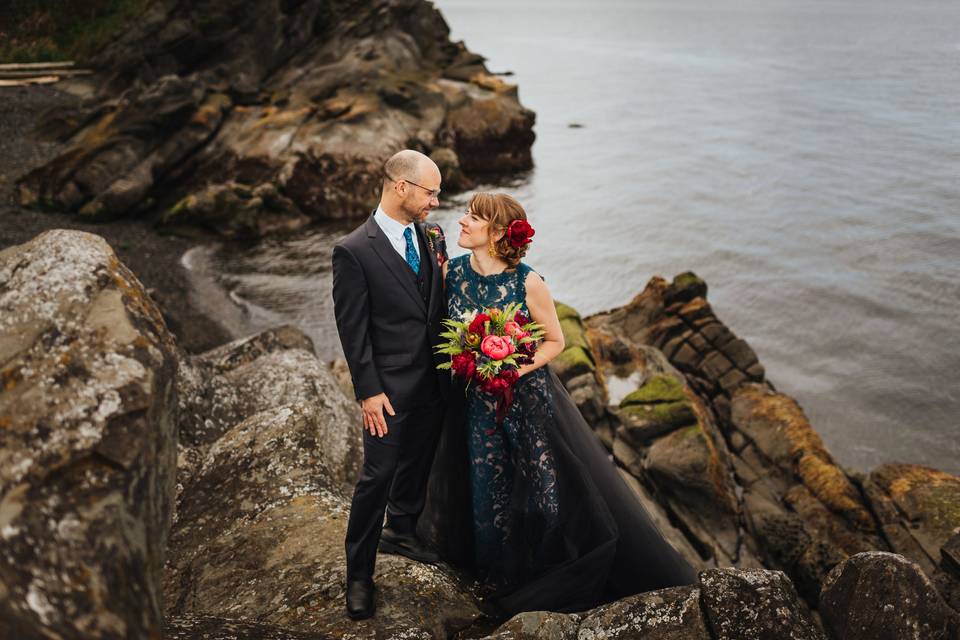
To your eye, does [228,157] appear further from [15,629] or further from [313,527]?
[15,629]

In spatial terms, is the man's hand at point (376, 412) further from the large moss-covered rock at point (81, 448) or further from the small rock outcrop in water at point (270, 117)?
the small rock outcrop in water at point (270, 117)

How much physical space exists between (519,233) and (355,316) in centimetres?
123

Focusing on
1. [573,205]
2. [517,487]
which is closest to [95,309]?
[517,487]

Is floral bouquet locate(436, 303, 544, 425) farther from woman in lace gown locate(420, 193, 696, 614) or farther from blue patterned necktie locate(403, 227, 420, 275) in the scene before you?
blue patterned necktie locate(403, 227, 420, 275)

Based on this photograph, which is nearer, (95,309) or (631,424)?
(95,309)

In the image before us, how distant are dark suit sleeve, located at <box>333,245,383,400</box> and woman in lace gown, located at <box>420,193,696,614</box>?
803 millimetres

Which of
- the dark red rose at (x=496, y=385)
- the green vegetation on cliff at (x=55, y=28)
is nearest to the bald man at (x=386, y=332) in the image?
the dark red rose at (x=496, y=385)

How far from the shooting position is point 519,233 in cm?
491

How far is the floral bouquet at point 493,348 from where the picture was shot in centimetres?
496

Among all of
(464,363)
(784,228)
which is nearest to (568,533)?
(464,363)

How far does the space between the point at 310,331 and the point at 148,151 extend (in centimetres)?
1357

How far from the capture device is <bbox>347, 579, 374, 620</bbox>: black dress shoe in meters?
4.59

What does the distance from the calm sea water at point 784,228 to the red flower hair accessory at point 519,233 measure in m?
15.1

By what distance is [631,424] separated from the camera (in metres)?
11.4
